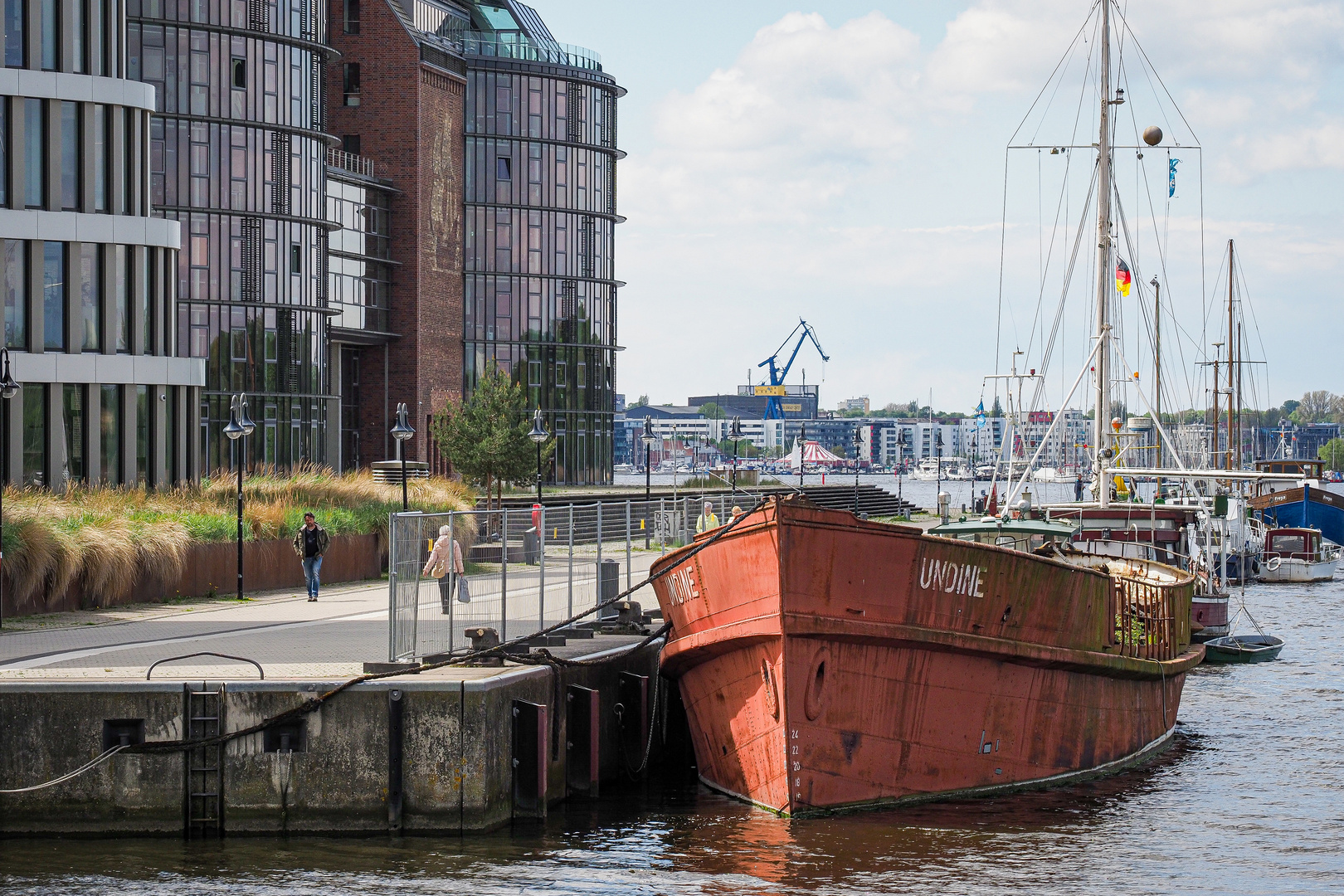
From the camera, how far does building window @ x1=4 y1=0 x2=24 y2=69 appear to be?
36281 millimetres

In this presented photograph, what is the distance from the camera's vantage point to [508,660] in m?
18.2

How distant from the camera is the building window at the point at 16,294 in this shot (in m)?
36.0

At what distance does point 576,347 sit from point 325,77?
17545mm

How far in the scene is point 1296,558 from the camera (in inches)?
2409

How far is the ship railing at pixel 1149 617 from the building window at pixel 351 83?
56017 mm

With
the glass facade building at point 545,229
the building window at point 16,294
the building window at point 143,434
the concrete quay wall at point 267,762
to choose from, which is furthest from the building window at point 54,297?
the glass facade building at point 545,229

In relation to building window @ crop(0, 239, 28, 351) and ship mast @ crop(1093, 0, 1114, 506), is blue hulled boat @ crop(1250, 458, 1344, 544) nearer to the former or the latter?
ship mast @ crop(1093, 0, 1114, 506)

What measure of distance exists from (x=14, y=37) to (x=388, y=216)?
36.3 meters

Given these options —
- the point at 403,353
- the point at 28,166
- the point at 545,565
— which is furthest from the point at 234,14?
the point at 545,565

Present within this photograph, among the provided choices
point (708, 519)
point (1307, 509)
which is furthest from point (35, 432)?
point (1307, 509)

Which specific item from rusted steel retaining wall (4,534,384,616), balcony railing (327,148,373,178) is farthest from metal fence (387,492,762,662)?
balcony railing (327,148,373,178)

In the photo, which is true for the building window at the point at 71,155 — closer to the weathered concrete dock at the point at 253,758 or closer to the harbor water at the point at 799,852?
the weathered concrete dock at the point at 253,758

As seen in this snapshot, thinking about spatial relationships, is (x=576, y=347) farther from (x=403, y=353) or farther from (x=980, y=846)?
(x=980, y=846)

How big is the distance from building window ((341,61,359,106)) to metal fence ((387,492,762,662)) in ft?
167
